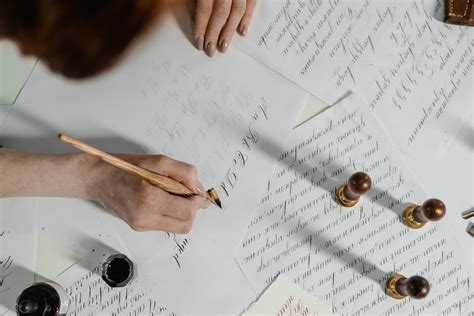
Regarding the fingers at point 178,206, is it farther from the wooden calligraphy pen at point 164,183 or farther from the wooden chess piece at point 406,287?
the wooden chess piece at point 406,287

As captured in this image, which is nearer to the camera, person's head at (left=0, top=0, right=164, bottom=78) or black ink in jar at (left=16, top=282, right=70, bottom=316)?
black ink in jar at (left=16, top=282, right=70, bottom=316)

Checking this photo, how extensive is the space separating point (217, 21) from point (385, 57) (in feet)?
1.05

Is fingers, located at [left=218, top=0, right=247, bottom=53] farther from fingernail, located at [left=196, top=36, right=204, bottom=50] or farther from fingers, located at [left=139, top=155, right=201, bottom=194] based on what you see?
fingers, located at [left=139, top=155, right=201, bottom=194]

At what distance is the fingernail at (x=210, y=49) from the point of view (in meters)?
0.91

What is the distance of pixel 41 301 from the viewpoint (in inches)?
30.8

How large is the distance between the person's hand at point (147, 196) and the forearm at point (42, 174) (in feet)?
0.07

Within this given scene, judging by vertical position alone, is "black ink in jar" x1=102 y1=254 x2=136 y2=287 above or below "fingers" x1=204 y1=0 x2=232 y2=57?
below


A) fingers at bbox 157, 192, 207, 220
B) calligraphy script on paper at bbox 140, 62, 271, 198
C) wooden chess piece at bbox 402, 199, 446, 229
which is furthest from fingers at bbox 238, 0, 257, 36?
wooden chess piece at bbox 402, 199, 446, 229

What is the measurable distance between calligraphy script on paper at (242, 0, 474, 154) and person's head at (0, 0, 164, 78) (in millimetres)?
238

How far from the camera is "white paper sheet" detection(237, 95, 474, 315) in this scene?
2.80 feet

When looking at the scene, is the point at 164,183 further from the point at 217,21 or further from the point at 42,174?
the point at 217,21

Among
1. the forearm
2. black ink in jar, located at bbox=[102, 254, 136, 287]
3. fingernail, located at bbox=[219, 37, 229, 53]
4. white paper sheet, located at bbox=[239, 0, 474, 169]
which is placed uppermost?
white paper sheet, located at bbox=[239, 0, 474, 169]

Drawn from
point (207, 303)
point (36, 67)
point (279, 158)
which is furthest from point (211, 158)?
point (36, 67)

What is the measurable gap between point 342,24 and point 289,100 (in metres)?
0.19
